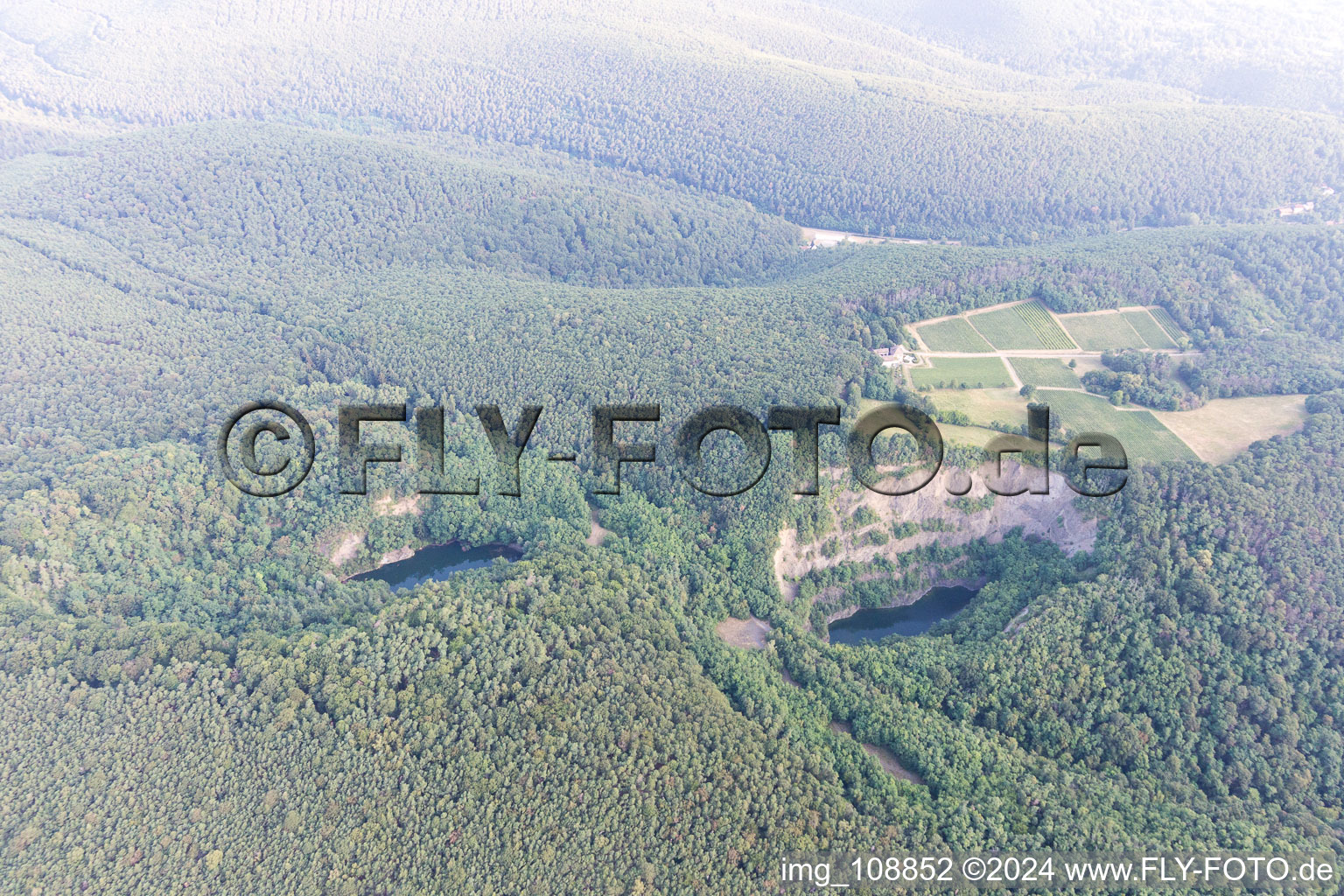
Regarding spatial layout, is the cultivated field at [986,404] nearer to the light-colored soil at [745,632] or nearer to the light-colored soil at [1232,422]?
the light-colored soil at [1232,422]

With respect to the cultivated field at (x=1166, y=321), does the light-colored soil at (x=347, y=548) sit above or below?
below

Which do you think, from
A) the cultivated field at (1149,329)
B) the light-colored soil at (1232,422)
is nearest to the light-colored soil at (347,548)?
Result: the light-colored soil at (1232,422)

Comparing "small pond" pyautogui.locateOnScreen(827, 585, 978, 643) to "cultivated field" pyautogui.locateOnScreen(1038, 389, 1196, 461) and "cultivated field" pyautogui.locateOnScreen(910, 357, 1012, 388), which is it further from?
"cultivated field" pyautogui.locateOnScreen(910, 357, 1012, 388)

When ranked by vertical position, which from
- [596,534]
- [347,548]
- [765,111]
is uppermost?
[765,111]

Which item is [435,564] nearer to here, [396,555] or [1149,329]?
[396,555]

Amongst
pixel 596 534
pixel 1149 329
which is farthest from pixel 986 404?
pixel 596 534

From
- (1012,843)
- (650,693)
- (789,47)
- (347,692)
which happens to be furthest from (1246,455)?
(789,47)

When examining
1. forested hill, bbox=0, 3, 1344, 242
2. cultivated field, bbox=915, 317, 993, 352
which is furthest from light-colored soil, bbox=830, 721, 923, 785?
forested hill, bbox=0, 3, 1344, 242
